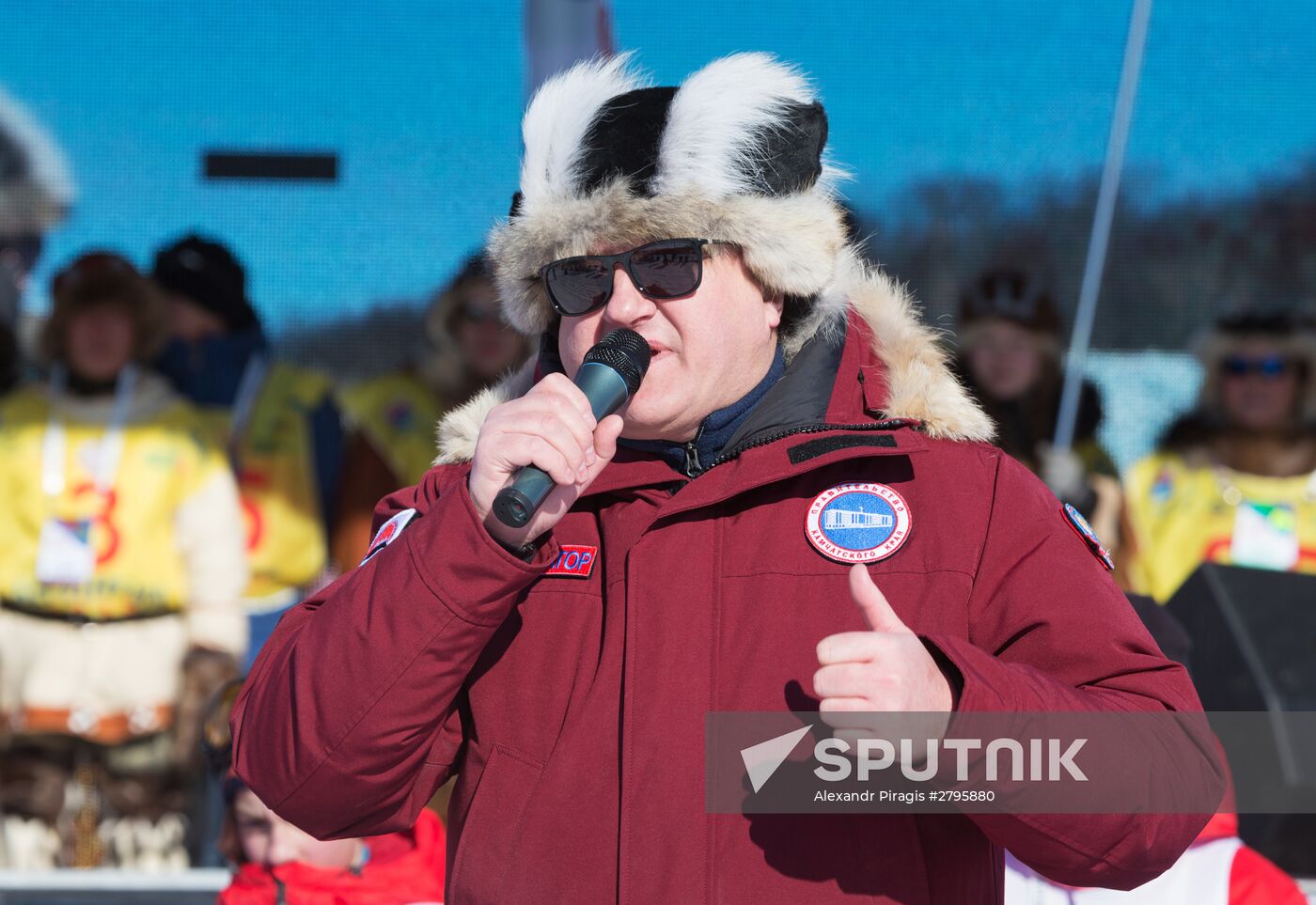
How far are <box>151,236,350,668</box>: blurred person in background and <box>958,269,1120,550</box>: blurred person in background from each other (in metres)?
2.09

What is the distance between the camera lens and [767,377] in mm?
1847

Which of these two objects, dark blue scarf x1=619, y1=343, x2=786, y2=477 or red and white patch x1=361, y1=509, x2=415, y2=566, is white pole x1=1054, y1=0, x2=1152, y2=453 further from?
red and white patch x1=361, y1=509, x2=415, y2=566

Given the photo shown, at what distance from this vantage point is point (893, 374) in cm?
181

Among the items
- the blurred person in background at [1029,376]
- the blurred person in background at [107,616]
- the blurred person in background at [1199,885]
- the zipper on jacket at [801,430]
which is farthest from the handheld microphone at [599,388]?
the blurred person in background at [1029,376]

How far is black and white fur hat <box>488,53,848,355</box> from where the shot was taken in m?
1.78

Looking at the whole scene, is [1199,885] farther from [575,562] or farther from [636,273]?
[636,273]

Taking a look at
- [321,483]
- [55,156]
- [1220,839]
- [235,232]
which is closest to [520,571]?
[1220,839]

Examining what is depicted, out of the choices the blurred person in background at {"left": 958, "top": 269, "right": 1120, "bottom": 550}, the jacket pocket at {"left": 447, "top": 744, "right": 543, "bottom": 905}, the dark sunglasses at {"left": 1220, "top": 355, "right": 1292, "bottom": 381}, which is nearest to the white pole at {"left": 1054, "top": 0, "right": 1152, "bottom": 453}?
the blurred person in background at {"left": 958, "top": 269, "right": 1120, "bottom": 550}

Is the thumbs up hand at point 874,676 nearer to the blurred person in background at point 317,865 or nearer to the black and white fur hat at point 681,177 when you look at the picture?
the black and white fur hat at point 681,177

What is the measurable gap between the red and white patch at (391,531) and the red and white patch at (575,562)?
7.6 inches

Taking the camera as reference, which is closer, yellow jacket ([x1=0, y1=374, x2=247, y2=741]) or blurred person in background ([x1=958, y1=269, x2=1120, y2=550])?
yellow jacket ([x1=0, y1=374, x2=247, y2=741])

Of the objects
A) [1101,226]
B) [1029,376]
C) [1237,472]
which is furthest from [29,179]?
[1237,472]

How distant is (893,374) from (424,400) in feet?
10.6

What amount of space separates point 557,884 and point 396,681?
0.94 feet
